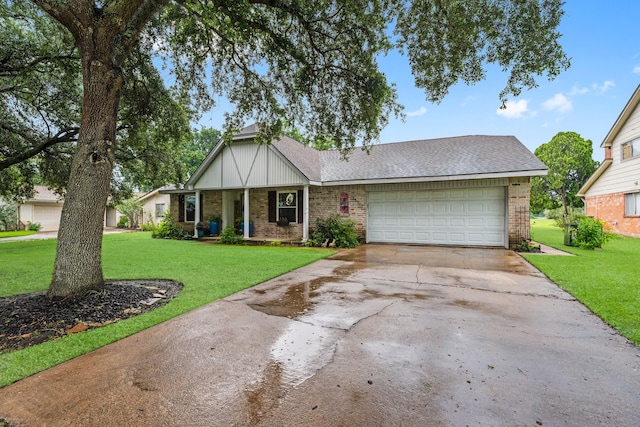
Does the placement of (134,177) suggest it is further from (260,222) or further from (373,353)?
(373,353)

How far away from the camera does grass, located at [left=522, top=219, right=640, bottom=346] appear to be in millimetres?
3756

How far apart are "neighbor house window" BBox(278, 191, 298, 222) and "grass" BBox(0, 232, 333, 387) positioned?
14.0 feet

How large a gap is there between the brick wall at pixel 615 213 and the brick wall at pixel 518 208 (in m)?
8.21

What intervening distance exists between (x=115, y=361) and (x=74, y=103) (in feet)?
34.3

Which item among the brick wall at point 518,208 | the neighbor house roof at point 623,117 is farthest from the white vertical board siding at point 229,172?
the neighbor house roof at point 623,117

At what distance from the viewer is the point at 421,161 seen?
12.7 meters

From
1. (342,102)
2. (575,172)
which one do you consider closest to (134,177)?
(342,102)

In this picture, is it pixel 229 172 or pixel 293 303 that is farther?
pixel 229 172

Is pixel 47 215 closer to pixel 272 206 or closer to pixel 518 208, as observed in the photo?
pixel 272 206

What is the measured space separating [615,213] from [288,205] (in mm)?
16779

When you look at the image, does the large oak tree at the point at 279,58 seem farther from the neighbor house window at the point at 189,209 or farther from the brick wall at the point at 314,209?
the neighbor house window at the point at 189,209

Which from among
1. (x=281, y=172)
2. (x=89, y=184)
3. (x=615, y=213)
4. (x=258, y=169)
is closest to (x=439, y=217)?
(x=281, y=172)

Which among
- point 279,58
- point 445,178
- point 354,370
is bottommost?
point 354,370

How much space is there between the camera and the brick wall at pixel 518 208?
1031 centimetres
